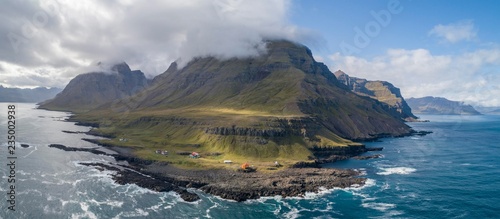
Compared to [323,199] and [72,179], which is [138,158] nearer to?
[72,179]

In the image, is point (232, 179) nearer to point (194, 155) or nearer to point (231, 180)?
point (231, 180)

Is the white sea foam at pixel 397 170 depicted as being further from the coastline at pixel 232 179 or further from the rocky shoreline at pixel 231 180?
the rocky shoreline at pixel 231 180

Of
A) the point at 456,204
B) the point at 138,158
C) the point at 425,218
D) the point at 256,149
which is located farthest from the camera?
the point at 256,149

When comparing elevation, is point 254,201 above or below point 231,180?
below

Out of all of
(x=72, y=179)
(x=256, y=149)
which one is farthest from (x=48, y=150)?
(x=256, y=149)

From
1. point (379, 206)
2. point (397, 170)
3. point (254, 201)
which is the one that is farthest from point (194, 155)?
point (397, 170)

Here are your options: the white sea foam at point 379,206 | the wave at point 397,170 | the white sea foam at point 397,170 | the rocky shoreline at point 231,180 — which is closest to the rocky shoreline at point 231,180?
the rocky shoreline at point 231,180

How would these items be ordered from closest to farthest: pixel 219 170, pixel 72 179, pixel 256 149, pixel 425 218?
pixel 425 218 < pixel 72 179 < pixel 219 170 < pixel 256 149

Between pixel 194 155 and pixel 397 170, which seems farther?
pixel 194 155
